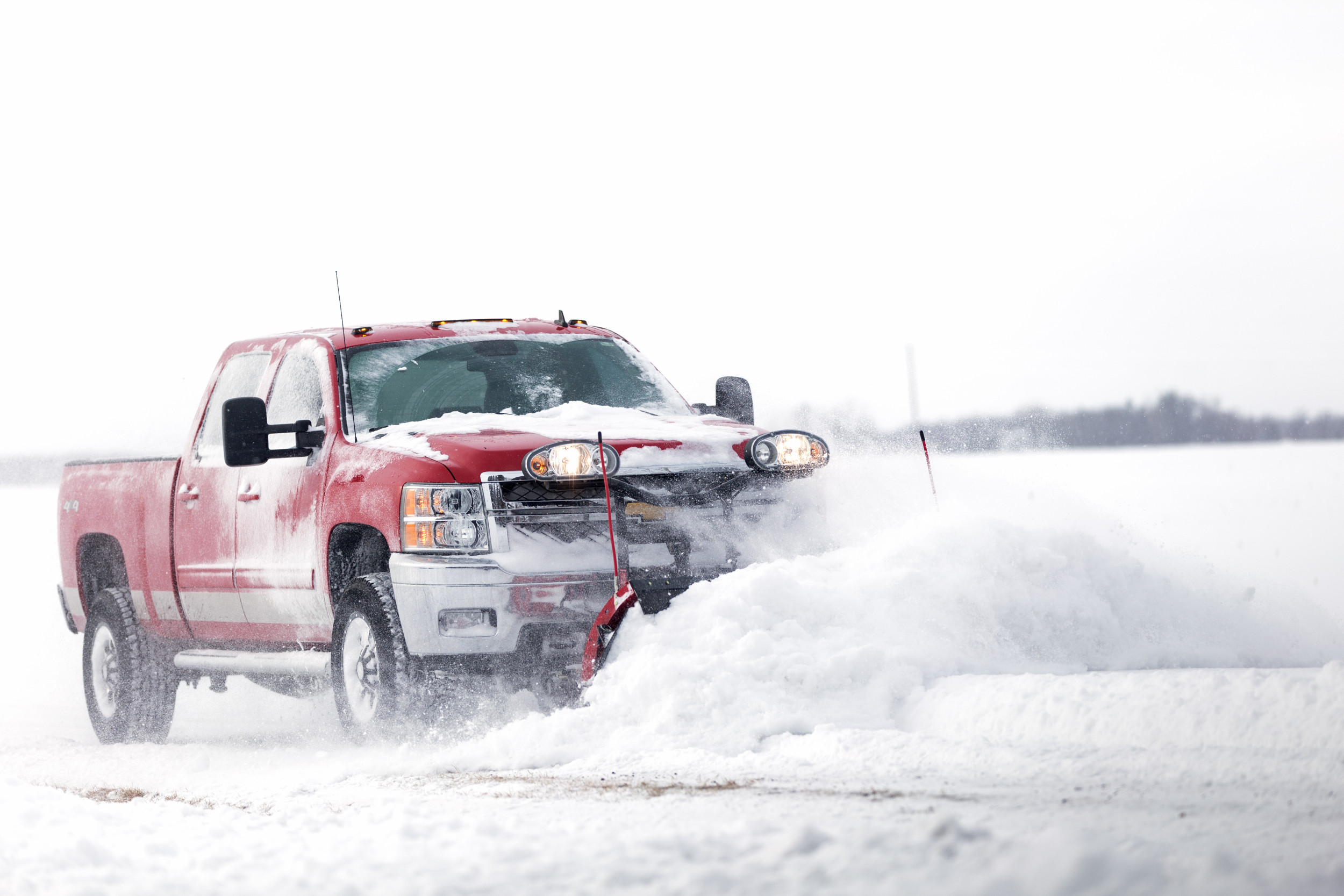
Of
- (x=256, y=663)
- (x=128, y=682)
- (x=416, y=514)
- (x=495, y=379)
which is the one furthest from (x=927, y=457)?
(x=128, y=682)

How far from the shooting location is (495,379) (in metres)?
7.74

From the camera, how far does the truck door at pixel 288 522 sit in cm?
720

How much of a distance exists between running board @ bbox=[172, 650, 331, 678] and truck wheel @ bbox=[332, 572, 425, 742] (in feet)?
0.69

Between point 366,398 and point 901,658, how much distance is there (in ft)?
9.32

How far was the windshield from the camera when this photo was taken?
24.3ft

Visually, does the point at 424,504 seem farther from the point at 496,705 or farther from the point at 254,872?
the point at 254,872

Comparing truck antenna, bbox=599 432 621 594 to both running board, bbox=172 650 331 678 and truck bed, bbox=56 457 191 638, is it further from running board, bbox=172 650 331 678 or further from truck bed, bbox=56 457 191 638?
truck bed, bbox=56 457 191 638

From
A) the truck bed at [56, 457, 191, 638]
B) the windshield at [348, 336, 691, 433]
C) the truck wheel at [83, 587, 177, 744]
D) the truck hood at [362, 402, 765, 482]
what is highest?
the windshield at [348, 336, 691, 433]

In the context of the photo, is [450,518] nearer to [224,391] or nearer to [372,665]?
[372,665]

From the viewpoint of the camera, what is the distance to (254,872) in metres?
4.19

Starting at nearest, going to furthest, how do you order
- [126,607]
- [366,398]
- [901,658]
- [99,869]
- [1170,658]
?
[99,869]
[901,658]
[1170,658]
[366,398]
[126,607]

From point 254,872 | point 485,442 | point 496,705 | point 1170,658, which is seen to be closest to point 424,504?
point 485,442

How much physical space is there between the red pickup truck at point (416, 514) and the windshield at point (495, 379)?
12 mm

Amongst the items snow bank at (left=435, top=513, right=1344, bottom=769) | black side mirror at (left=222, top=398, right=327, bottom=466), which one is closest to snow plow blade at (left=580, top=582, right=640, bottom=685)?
snow bank at (left=435, top=513, right=1344, bottom=769)
